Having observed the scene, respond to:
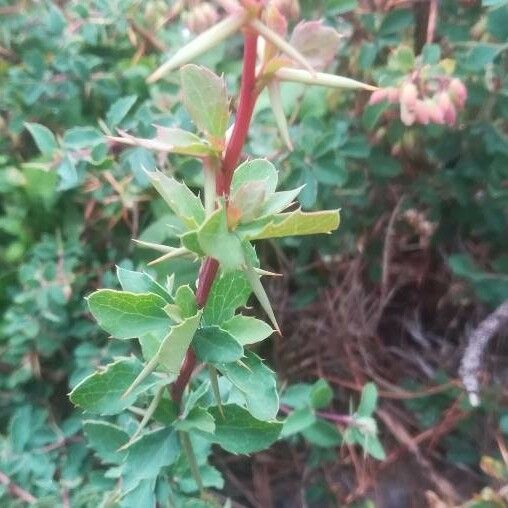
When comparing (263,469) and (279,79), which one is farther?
(263,469)

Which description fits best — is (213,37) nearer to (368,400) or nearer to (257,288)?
(257,288)

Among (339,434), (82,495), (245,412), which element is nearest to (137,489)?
(245,412)

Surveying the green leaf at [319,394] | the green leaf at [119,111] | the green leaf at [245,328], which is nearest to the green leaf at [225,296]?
the green leaf at [245,328]

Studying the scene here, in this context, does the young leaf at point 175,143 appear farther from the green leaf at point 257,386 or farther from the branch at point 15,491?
the branch at point 15,491

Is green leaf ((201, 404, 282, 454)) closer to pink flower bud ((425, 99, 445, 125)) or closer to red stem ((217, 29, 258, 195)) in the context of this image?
red stem ((217, 29, 258, 195))

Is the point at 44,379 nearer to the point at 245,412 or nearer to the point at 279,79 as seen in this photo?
the point at 245,412

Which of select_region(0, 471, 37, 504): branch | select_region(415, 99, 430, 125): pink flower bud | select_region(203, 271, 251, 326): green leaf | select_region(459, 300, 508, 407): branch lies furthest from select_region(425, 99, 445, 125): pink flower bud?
select_region(0, 471, 37, 504): branch

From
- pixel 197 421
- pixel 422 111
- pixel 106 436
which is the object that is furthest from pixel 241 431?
pixel 422 111
